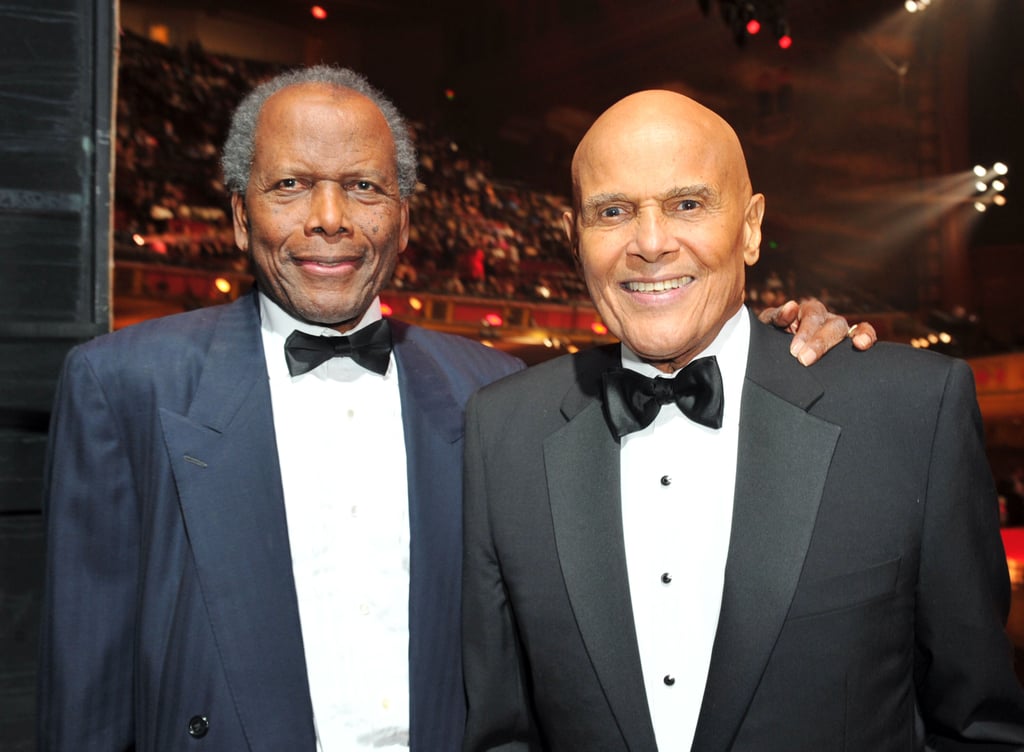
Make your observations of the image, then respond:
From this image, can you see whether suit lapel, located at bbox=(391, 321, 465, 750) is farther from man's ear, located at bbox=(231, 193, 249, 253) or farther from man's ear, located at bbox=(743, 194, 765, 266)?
man's ear, located at bbox=(743, 194, 765, 266)

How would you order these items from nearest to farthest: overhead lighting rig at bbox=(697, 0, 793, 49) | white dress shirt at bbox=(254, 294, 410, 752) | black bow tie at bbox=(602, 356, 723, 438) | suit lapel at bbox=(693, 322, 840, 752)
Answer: suit lapel at bbox=(693, 322, 840, 752) < black bow tie at bbox=(602, 356, 723, 438) < white dress shirt at bbox=(254, 294, 410, 752) < overhead lighting rig at bbox=(697, 0, 793, 49)

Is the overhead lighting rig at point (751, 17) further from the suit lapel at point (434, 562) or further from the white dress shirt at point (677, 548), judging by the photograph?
the white dress shirt at point (677, 548)

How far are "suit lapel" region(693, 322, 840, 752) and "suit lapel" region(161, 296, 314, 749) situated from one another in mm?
653

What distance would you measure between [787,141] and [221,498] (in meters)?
5.76

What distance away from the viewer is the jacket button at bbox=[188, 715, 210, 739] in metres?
1.48

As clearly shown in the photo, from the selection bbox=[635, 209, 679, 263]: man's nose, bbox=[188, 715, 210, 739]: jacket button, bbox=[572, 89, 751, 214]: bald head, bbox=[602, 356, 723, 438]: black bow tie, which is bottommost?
bbox=[188, 715, 210, 739]: jacket button

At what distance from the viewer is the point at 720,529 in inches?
55.7

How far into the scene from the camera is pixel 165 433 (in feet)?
5.01

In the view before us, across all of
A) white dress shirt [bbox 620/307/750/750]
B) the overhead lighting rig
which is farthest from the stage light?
white dress shirt [bbox 620/307/750/750]

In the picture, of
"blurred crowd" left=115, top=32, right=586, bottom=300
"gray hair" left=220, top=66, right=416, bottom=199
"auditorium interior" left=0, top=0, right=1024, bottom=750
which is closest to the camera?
"gray hair" left=220, top=66, right=416, bottom=199

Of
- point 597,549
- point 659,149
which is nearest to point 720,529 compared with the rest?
point 597,549

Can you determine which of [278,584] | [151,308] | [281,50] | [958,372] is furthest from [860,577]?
[151,308]

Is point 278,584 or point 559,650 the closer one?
point 559,650

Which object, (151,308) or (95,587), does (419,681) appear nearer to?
(95,587)
